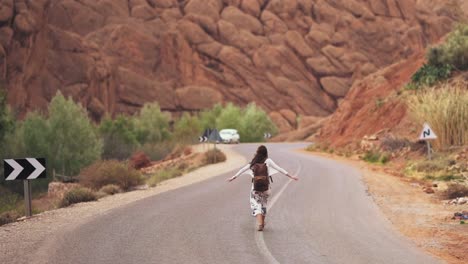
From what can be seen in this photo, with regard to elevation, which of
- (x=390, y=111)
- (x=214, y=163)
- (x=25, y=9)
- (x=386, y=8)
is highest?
(x=386, y=8)

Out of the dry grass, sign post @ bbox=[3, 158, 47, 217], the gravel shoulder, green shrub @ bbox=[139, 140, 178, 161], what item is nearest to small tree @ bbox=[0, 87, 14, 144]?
green shrub @ bbox=[139, 140, 178, 161]

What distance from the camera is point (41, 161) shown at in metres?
13.3

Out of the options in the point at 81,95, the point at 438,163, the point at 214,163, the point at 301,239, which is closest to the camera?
the point at 301,239

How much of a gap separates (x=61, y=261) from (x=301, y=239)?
3.95 metres

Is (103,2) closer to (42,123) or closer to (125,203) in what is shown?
(42,123)

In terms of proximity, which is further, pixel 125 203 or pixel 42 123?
pixel 42 123

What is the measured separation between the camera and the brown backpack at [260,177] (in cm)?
1102

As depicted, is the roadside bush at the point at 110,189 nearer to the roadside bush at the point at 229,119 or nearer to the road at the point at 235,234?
the road at the point at 235,234

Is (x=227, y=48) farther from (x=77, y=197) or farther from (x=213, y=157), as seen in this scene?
(x=77, y=197)

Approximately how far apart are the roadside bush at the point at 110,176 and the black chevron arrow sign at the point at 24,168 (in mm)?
9976

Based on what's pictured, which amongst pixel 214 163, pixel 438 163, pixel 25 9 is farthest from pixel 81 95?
pixel 438 163

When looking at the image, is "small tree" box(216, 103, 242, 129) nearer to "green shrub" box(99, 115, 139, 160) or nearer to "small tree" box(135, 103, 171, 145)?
"small tree" box(135, 103, 171, 145)

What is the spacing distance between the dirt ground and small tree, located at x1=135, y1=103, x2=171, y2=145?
63.3m

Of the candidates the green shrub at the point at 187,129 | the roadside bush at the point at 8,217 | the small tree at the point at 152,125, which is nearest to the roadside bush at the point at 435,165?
the roadside bush at the point at 8,217
